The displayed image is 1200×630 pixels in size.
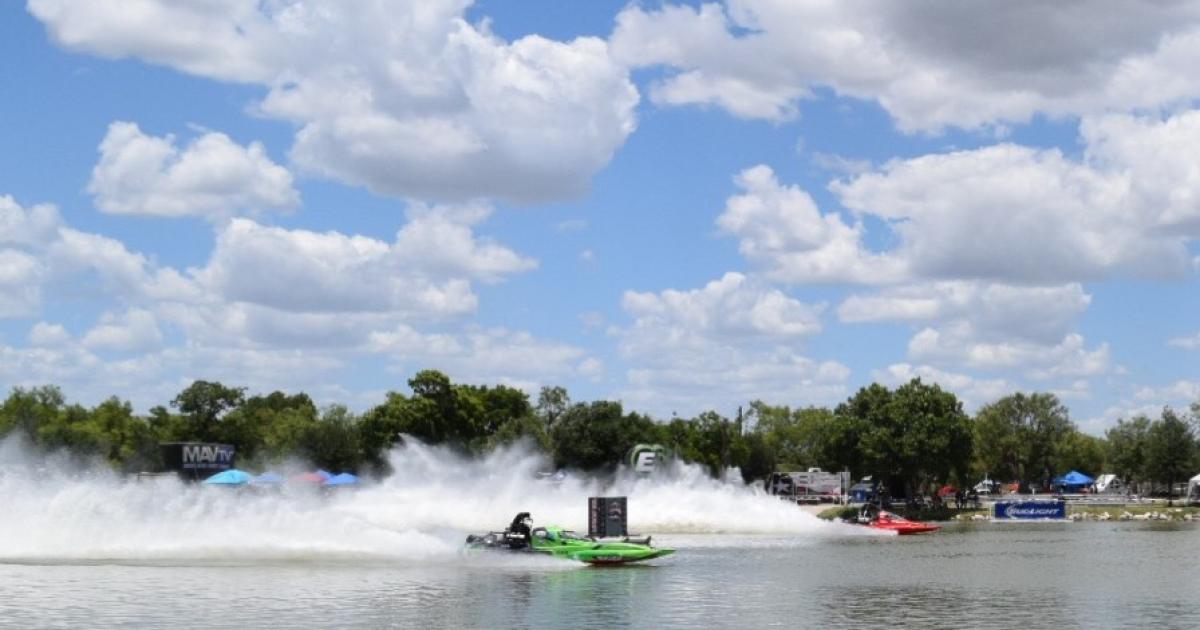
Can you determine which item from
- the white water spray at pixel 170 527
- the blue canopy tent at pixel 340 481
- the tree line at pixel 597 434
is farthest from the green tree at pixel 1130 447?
the white water spray at pixel 170 527

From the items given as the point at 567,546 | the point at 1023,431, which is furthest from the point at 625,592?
the point at 1023,431

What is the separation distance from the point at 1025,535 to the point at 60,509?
7113cm

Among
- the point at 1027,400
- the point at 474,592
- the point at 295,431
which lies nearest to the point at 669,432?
the point at 295,431

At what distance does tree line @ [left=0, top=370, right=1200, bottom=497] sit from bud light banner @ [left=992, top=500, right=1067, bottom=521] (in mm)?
6437

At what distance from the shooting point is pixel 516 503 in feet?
367

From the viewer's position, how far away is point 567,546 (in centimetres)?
6494

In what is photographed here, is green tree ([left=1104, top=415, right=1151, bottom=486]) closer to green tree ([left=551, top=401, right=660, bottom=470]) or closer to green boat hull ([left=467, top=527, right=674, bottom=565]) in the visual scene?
green tree ([left=551, top=401, right=660, bottom=470])

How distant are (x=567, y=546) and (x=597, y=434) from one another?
294 ft

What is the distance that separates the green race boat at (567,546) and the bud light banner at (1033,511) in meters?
80.2

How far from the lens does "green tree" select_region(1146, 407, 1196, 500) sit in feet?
501

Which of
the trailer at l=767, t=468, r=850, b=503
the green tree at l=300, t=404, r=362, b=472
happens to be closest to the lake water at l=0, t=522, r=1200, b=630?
the trailer at l=767, t=468, r=850, b=503

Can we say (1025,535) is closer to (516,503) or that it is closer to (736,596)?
(516,503)

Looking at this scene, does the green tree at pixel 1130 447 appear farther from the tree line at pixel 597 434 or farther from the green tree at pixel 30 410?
the green tree at pixel 30 410

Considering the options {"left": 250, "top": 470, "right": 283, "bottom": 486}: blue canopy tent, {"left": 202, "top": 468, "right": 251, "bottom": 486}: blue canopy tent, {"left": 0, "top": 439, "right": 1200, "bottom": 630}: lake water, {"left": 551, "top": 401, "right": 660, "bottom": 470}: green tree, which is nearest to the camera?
{"left": 0, "top": 439, "right": 1200, "bottom": 630}: lake water
